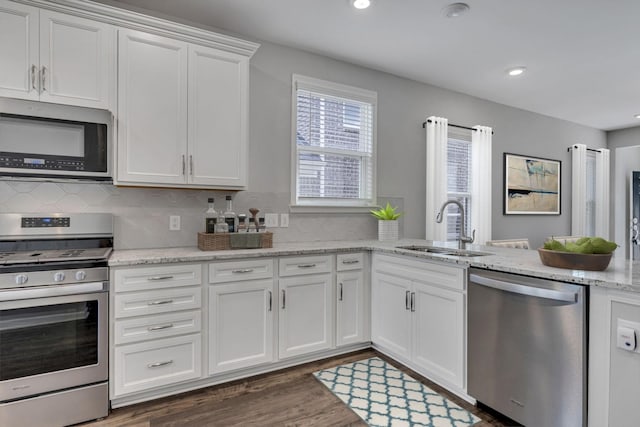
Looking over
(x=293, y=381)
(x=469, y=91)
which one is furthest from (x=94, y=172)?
(x=469, y=91)

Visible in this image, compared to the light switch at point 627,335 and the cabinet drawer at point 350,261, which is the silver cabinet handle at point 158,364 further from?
the light switch at point 627,335

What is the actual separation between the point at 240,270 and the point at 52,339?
3.52 feet

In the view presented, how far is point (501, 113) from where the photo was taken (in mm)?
4695

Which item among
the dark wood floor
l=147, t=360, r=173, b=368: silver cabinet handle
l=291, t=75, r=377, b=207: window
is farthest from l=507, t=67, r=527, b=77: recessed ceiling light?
l=147, t=360, r=173, b=368: silver cabinet handle

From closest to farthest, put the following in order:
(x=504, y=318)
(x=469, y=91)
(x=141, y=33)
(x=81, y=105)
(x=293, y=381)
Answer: (x=504, y=318) < (x=81, y=105) < (x=141, y=33) < (x=293, y=381) < (x=469, y=91)

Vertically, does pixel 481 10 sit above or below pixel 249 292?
above

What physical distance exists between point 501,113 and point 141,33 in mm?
4367

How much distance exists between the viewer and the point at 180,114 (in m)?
2.41

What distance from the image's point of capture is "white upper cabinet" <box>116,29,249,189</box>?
226 cm

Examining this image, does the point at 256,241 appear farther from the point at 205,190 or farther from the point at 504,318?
the point at 504,318

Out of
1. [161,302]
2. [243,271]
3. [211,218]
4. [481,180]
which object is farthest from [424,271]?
[481,180]

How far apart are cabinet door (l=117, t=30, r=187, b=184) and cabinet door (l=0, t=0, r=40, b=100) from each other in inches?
16.9

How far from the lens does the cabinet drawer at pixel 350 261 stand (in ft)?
9.18

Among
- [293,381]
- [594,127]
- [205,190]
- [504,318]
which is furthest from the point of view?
[594,127]
